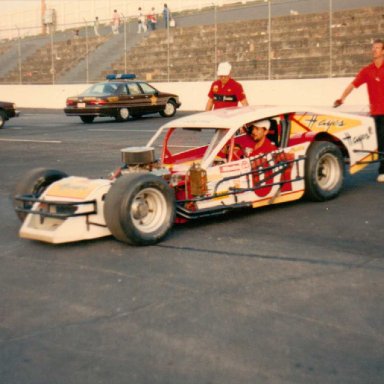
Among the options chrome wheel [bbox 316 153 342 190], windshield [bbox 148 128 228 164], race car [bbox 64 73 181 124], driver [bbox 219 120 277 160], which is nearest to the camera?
driver [bbox 219 120 277 160]

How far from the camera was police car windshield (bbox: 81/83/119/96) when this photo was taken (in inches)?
964

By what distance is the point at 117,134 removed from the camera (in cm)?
1858

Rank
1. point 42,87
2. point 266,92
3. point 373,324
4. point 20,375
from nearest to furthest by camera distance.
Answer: point 20,375 → point 373,324 → point 266,92 → point 42,87

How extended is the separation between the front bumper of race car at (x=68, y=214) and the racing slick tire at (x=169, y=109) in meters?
19.9

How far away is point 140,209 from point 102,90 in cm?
1900

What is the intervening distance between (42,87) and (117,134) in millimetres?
21332

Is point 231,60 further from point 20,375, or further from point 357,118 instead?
point 20,375

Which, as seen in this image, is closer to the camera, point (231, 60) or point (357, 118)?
point (357, 118)

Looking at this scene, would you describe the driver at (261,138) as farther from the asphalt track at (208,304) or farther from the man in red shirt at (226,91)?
the man in red shirt at (226,91)

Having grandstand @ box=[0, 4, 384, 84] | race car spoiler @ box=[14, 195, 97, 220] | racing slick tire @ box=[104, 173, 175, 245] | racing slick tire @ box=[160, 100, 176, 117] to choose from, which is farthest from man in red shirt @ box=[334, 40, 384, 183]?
grandstand @ box=[0, 4, 384, 84]

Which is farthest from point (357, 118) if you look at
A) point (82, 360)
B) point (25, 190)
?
point (82, 360)

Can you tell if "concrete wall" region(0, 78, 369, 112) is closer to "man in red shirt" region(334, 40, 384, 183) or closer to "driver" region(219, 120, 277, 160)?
"man in red shirt" region(334, 40, 384, 183)

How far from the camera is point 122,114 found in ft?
80.7

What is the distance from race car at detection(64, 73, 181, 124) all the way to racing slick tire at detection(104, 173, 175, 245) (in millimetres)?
17616
